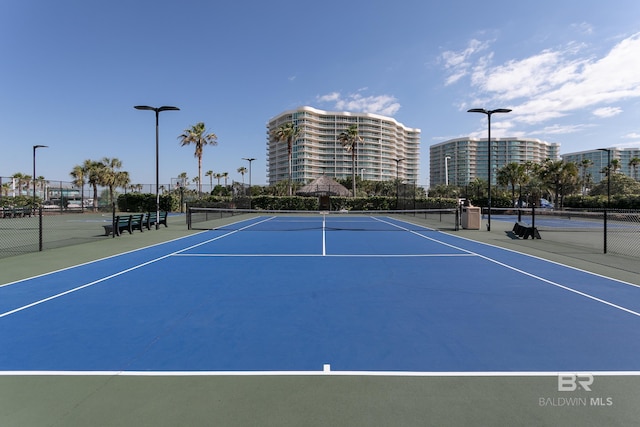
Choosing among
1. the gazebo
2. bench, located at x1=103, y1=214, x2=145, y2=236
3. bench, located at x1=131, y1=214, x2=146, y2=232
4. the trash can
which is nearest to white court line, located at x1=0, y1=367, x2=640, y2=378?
bench, located at x1=103, y1=214, x2=145, y2=236

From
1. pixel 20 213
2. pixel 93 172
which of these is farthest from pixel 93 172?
pixel 20 213

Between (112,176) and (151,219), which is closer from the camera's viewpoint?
(151,219)

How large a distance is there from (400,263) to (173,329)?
7.17 metres

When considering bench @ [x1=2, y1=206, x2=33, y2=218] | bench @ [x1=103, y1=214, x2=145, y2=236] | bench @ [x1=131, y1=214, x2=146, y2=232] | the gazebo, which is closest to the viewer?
bench @ [x1=103, y1=214, x2=145, y2=236]

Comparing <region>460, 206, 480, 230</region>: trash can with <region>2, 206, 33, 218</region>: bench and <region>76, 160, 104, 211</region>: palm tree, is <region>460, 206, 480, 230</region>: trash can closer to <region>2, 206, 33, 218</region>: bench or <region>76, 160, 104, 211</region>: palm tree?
<region>2, 206, 33, 218</region>: bench

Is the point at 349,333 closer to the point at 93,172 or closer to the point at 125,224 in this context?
the point at 125,224

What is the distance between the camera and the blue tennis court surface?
430 cm

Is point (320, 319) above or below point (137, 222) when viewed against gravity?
→ below
